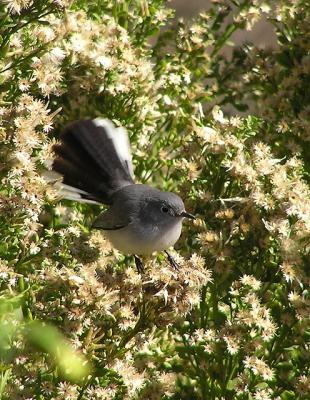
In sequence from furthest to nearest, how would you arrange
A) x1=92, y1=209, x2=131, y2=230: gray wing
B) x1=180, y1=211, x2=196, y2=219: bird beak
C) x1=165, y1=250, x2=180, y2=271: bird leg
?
x1=92, y1=209, x2=131, y2=230: gray wing → x1=180, y1=211, x2=196, y2=219: bird beak → x1=165, y1=250, x2=180, y2=271: bird leg

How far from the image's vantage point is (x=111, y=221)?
11.0 ft

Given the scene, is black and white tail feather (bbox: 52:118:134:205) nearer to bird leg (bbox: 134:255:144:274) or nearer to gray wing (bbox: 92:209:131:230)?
gray wing (bbox: 92:209:131:230)

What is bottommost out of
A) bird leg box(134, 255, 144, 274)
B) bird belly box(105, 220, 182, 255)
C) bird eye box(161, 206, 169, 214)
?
bird leg box(134, 255, 144, 274)

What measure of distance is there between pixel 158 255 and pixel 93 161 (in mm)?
548

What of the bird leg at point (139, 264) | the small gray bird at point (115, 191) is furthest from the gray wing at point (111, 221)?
the bird leg at point (139, 264)

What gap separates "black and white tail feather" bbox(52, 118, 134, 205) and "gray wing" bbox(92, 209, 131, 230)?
0.10 meters

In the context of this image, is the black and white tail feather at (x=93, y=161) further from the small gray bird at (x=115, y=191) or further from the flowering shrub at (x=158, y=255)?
the flowering shrub at (x=158, y=255)

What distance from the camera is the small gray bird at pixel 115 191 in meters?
3.21

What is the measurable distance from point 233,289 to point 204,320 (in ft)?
1.15

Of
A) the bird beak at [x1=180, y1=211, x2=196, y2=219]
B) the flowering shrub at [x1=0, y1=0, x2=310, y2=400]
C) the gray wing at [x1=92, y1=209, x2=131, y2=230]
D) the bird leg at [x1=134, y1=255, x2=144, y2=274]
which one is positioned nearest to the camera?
the flowering shrub at [x1=0, y1=0, x2=310, y2=400]

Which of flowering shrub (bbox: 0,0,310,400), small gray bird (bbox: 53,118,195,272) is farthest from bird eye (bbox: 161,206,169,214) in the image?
flowering shrub (bbox: 0,0,310,400)

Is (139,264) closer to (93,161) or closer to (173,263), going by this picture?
(173,263)

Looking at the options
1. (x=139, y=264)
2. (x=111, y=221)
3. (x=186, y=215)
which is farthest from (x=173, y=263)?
(x=111, y=221)

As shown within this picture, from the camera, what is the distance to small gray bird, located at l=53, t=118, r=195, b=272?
3.21 m
